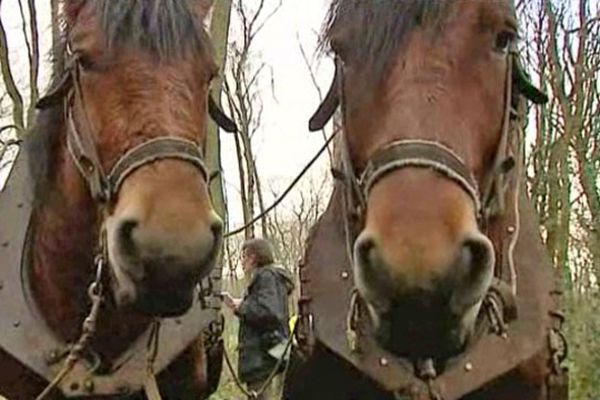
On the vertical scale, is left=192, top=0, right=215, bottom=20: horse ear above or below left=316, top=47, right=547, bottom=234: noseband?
above

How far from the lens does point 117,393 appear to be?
145 inches

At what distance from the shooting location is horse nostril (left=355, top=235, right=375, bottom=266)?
2791 mm

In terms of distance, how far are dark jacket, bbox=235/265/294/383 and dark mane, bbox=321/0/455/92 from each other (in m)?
4.20

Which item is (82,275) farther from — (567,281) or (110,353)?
(567,281)

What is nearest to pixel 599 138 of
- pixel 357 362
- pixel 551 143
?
pixel 551 143

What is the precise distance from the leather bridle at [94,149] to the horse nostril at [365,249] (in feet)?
2.19

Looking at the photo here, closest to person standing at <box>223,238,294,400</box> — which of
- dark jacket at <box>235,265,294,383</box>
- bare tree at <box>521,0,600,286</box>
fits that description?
dark jacket at <box>235,265,294,383</box>

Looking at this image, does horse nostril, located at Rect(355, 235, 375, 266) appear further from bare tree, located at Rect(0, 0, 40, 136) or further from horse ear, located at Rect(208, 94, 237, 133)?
bare tree, located at Rect(0, 0, 40, 136)

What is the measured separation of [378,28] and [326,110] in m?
0.67

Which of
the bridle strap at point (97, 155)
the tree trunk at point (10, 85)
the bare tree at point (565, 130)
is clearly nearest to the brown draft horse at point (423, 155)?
the bridle strap at point (97, 155)

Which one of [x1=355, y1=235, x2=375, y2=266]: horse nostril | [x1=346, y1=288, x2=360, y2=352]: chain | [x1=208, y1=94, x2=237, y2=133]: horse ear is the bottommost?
[x1=346, y1=288, x2=360, y2=352]: chain

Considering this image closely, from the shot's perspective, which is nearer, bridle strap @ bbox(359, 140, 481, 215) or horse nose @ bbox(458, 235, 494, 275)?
horse nose @ bbox(458, 235, 494, 275)

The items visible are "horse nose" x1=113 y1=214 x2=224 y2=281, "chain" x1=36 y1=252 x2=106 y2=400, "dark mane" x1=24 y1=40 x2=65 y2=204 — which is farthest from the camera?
"dark mane" x1=24 y1=40 x2=65 y2=204

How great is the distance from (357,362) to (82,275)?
968mm
